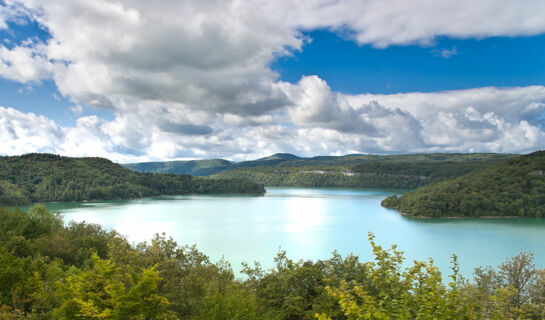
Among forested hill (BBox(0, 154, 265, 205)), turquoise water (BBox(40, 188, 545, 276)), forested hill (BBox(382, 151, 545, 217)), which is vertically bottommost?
turquoise water (BBox(40, 188, 545, 276))

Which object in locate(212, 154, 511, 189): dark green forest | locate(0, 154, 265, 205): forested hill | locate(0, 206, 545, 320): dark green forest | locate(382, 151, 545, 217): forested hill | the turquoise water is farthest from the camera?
locate(212, 154, 511, 189): dark green forest

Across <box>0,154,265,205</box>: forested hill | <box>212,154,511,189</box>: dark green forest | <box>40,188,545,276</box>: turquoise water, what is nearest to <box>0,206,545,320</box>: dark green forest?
<box>40,188,545,276</box>: turquoise water

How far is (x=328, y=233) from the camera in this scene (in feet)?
165

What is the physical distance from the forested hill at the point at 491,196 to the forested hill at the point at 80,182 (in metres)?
71.8

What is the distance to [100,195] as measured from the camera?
329 feet

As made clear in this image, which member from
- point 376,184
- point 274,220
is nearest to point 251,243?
point 274,220

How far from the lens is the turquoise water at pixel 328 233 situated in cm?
3659

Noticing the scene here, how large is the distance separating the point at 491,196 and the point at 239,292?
3003 inches

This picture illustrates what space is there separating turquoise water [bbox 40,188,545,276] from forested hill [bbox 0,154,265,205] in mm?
29651

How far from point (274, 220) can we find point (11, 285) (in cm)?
5344

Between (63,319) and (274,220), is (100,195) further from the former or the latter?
(63,319)

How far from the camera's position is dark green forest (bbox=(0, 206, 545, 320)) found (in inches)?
233

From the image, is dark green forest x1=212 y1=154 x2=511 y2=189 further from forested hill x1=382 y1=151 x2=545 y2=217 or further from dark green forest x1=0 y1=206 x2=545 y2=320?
dark green forest x1=0 y1=206 x2=545 y2=320

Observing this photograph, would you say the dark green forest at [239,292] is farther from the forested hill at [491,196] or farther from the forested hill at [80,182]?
the forested hill at [80,182]
